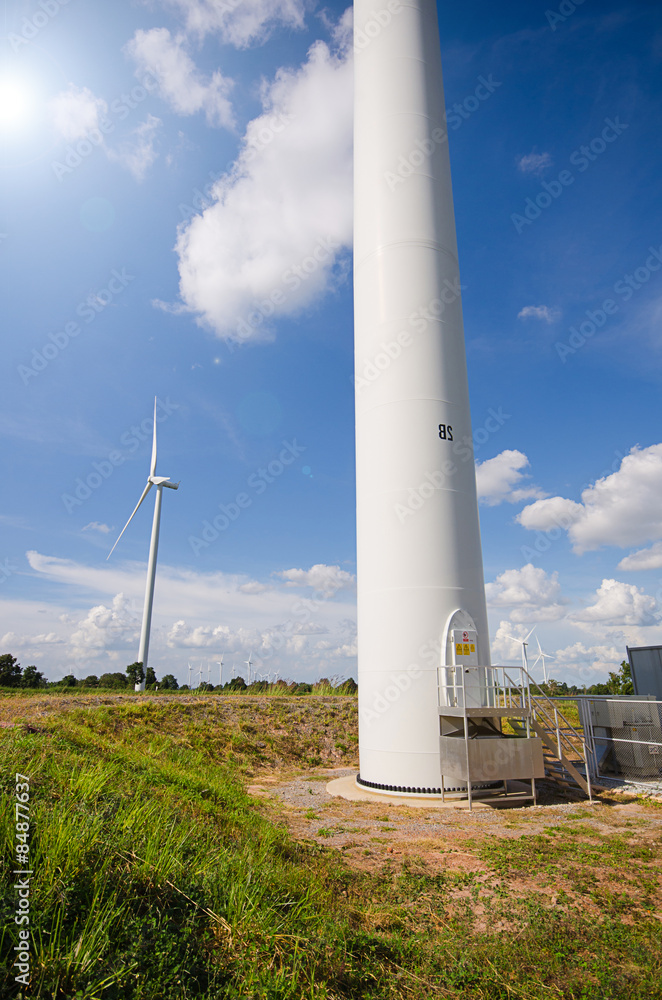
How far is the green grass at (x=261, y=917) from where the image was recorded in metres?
4.10

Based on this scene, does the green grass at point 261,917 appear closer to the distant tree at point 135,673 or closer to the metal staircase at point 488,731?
the metal staircase at point 488,731

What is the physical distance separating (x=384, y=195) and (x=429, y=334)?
4795mm

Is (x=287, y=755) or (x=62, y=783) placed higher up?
(x=62, y=783)

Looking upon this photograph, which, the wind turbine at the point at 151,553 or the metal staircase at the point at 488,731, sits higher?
the wind turbine at the point at 151,553

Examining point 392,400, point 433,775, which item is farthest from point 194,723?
point 392,400

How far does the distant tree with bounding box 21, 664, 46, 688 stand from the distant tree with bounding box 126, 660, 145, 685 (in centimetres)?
454

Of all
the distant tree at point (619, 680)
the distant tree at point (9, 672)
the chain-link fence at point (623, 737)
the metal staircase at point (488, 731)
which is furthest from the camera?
the distant tree at point (619, 680)

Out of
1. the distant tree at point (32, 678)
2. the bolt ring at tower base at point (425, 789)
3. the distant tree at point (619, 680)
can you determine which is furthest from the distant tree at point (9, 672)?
the distant tree at point (619, 680)

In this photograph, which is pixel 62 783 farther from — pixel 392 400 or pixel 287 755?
pixel 287 755

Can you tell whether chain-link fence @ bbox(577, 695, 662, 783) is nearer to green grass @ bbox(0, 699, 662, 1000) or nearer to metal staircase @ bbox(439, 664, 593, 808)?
metal staircase @ bbox(439, 664, 593, 808)

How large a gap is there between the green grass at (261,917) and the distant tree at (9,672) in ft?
83.7

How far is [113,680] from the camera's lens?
37.8 m

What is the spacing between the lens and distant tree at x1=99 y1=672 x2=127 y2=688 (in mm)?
36047

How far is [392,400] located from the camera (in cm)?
1538
